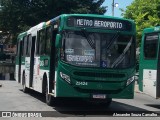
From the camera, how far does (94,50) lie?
14211 mm

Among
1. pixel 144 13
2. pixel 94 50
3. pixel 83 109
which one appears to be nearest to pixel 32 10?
pixel 144 13

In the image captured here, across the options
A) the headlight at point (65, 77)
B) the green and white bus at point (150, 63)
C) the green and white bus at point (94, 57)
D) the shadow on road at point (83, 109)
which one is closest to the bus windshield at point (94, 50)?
the green and white bus at point (94, 57)

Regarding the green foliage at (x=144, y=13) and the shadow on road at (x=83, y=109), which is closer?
the shadow on road at (x=83, y=109)

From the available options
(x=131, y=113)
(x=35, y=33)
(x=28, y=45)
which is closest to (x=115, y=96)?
(x=131, y=113)

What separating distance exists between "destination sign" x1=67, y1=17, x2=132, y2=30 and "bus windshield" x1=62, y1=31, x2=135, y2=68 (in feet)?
0.88

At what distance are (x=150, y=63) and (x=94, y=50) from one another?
12.5 ft

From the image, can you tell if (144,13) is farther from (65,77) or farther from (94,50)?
(65,77)

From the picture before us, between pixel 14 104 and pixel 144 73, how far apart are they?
5.16 m

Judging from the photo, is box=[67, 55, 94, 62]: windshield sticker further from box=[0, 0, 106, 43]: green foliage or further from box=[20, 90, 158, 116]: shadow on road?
box=[0, 0, 106, 43]: green foliage

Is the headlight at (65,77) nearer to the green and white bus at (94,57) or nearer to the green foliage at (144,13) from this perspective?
the green and white bus at (94,57)

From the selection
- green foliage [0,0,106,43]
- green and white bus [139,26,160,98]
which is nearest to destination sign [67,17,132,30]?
green and white bus [139,26,160,98]

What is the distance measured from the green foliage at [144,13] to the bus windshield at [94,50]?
22635 millimetres

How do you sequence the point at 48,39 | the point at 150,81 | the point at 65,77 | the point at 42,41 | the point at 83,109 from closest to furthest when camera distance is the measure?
1. the point at 65,77
2. the point at 83,109
3. the point at 48,39
4. the point at 150,81
5. the point at 42,41

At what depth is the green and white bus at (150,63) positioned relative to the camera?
54.5 feet
